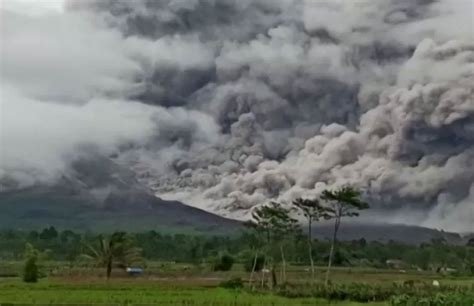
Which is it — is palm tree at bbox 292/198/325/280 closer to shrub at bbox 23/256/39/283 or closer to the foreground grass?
the foreground grass

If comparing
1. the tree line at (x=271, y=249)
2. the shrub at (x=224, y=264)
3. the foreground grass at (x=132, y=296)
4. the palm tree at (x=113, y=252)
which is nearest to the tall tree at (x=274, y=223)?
the tree line at (x=271, y=249)

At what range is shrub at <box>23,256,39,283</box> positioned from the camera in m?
43.6

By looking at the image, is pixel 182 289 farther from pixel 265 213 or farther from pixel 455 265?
pixel 455 265

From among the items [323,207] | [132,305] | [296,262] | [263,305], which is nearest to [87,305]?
[132,305]

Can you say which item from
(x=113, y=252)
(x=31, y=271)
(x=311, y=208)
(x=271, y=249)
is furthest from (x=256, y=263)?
(x=31, y=271)

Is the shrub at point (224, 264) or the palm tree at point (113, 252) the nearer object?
the palm tree at point (113, 252)

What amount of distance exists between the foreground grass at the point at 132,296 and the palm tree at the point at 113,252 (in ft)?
42.0

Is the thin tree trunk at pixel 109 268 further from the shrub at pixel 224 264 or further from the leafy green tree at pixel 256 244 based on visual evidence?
the leafy green tree at pixel 256 244

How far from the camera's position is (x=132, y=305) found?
2555 cm

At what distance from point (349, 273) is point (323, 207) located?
660 centimetres

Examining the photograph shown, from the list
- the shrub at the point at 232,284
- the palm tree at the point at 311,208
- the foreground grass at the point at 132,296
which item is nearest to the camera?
the foreground grass at the point at 132,296

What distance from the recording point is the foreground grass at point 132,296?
28.0 metres

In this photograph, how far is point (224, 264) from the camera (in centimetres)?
5766

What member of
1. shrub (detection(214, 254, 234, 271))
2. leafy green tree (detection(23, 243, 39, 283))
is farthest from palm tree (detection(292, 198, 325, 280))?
leafy green tree (detection(23, 243, 39, 283))
